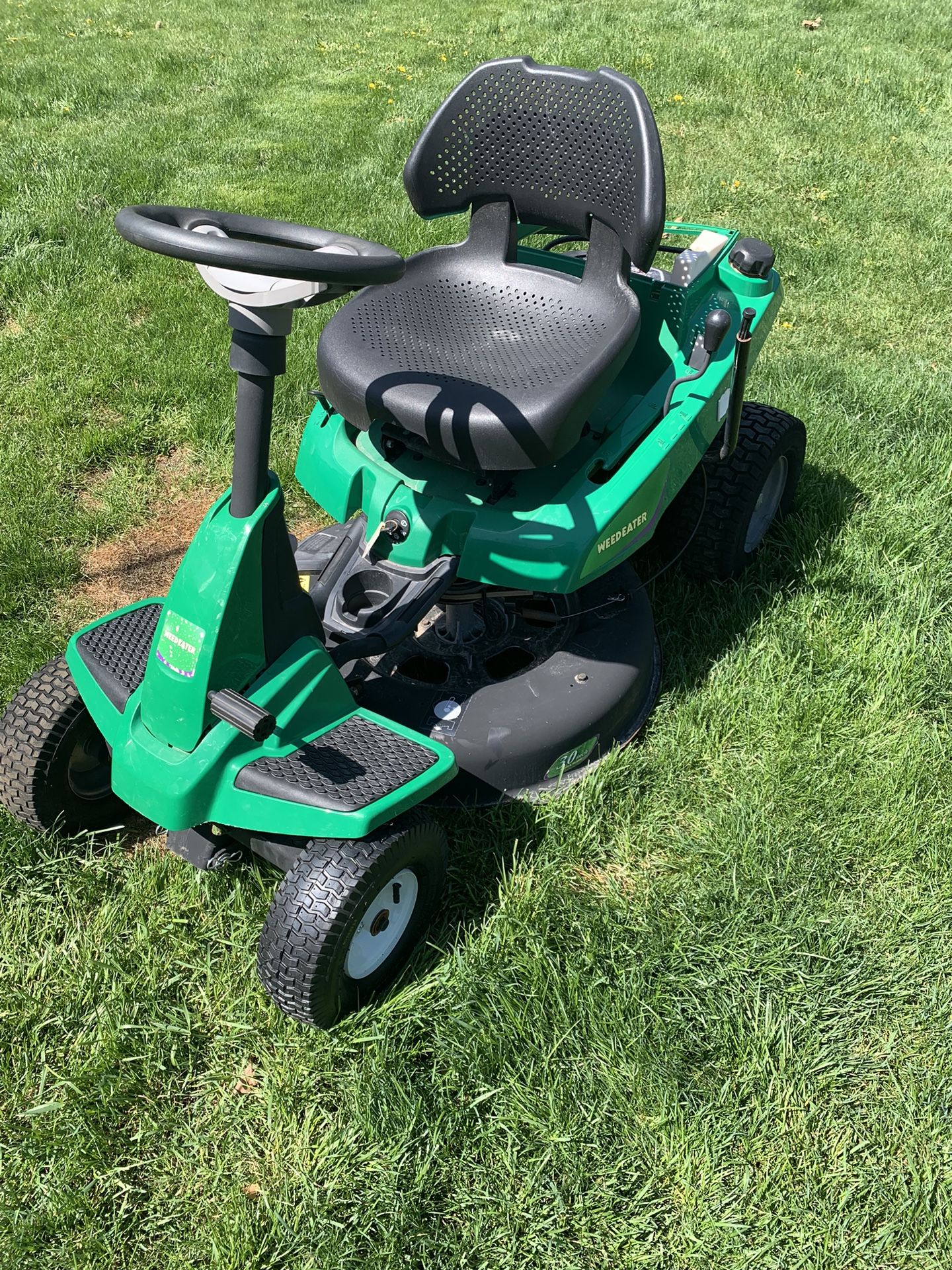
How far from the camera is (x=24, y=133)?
5547 mm

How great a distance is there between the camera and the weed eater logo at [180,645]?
66.2 inches

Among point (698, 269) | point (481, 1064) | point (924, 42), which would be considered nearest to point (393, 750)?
point (481, 1064)

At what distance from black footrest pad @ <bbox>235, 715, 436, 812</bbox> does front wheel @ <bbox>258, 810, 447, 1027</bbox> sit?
0.27ft

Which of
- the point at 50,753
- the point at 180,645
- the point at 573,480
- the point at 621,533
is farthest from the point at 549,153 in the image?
the point at 50,753

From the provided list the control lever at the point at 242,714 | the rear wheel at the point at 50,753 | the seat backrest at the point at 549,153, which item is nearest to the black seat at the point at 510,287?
the seat backrest at the point at 549,153

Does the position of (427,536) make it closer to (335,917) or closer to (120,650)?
(120,650)

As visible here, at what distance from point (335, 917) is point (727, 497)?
1489 mm

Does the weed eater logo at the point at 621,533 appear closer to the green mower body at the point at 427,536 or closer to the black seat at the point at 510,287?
the green mower body at the point at 427,536

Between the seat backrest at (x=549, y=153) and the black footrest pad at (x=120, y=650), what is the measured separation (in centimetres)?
117

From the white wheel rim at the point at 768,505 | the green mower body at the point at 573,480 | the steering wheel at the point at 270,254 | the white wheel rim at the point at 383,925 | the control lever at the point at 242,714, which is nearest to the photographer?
the steering wheel at the point at 270,254

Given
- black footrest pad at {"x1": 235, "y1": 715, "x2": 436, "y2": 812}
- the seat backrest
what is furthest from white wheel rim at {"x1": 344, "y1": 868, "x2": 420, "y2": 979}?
the seat backrest

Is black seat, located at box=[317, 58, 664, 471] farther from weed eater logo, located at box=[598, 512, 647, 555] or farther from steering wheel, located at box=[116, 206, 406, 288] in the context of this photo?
steering wheel, located at box=[116, 206, 406, 288]

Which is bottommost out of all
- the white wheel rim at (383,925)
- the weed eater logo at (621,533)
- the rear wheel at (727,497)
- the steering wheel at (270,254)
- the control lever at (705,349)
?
the white wheel rim at (383,925)

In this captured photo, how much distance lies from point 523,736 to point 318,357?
0.86 meters
